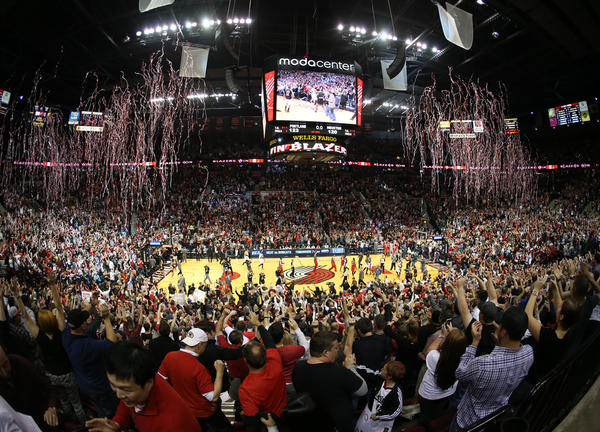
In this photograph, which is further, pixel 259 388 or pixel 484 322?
pixel 484 322

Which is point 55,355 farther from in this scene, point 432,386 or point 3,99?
point 3,99

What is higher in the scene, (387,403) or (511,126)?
(511,126)

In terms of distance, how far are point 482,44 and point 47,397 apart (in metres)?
29.2

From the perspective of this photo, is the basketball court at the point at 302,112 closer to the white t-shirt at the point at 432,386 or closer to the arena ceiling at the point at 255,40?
the arena ceiling at the point at 255,40

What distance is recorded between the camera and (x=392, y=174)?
48000 mm

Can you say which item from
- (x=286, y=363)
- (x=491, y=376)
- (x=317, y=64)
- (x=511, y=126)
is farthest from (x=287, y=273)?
(x=511, y=126)

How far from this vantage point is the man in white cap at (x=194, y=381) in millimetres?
3000

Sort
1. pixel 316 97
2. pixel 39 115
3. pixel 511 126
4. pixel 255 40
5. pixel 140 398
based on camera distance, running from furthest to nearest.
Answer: pixel 511 126, pixel 39 115, pixel 255 40, pixel 316 97, pixel 140 398

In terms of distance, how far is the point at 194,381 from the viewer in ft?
9.91

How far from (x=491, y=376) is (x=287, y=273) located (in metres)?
21.4

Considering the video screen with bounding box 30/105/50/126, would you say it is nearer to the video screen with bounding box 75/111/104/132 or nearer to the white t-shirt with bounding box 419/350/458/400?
the video screen with bounding box 75/111/104/132

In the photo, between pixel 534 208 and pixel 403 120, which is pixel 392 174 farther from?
pixel 534 208

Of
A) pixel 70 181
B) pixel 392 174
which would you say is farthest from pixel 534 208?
pixel 70 181

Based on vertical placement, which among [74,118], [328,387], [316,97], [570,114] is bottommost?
[328,387]
